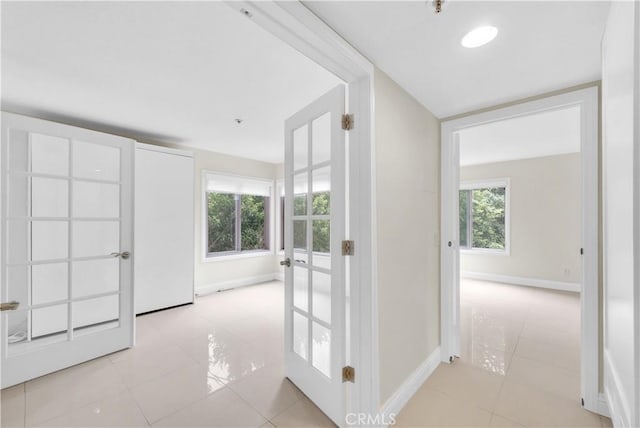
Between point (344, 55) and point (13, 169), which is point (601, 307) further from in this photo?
point (13, 169)

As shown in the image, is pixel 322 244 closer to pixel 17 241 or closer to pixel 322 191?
pixel 322 191

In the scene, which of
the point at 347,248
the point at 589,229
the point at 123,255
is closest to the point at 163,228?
the point at 123,255

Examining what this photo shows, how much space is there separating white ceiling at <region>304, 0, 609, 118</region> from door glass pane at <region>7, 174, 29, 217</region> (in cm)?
255

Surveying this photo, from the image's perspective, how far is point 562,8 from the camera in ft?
3.82

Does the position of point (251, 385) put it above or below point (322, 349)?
below

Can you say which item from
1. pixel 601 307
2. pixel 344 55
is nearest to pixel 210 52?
pixel 344 55

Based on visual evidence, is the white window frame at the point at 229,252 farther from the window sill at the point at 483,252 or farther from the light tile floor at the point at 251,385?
the window sill at the point at 483,252

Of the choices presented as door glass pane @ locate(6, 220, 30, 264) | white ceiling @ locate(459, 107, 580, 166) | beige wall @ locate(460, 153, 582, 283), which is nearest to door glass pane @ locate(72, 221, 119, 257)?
door glass pane @ locate(6, 220, 30, 264)

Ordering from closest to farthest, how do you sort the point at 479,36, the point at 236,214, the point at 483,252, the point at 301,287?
the point at 479,36
the point at 301,287
the point at 236,214
the point at 483,252

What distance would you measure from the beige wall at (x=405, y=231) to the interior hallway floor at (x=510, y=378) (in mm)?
231

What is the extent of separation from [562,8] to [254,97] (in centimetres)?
206

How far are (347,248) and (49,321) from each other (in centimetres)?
256

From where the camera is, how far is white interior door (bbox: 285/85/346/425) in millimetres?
1562

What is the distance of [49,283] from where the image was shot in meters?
2.16
